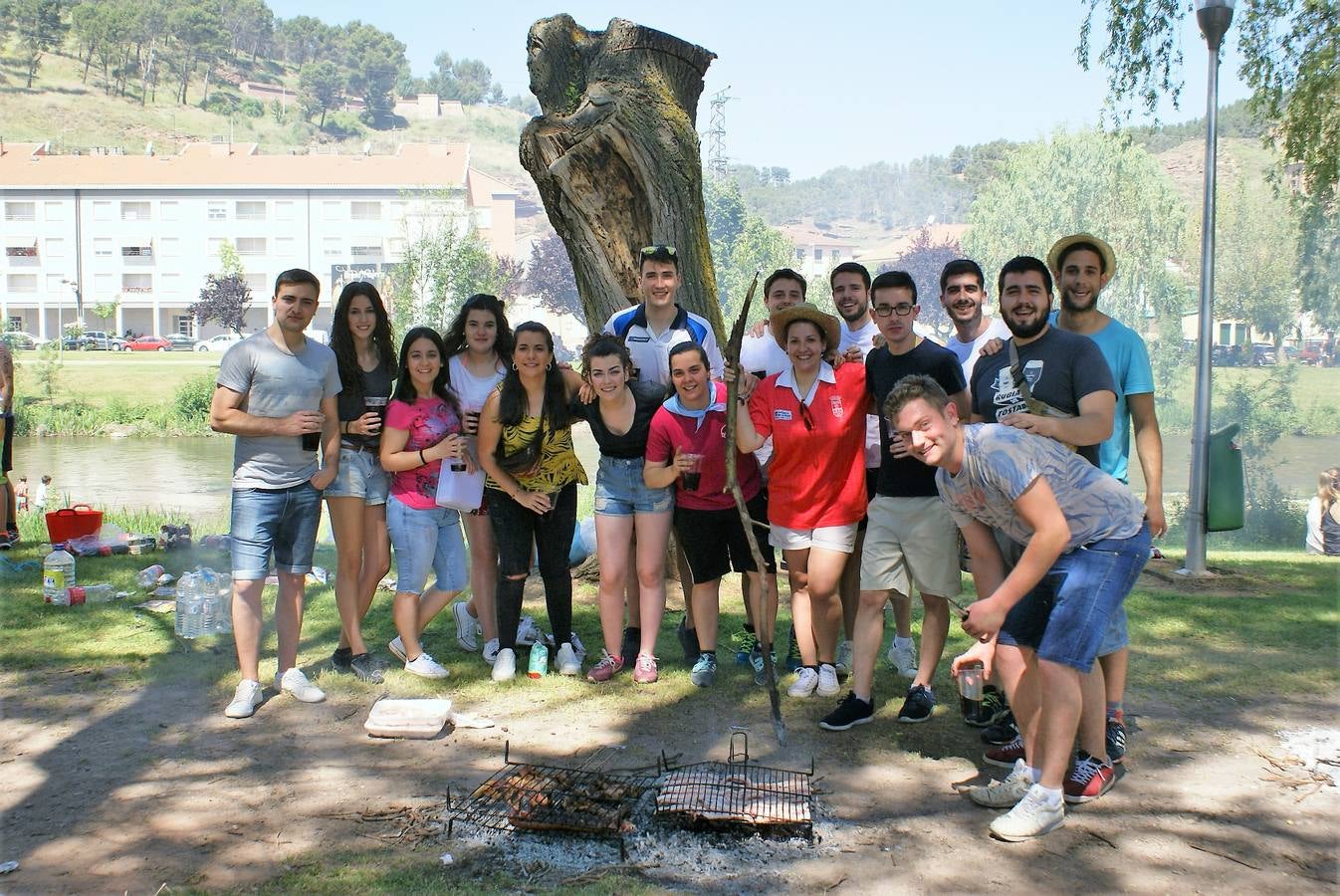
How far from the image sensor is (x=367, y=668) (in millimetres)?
5266

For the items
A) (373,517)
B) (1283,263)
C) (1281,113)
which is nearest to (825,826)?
(373,517)

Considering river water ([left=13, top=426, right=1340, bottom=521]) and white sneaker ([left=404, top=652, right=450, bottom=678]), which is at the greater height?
white sneaker ([left=404, top=652, right=450, bottom=678])

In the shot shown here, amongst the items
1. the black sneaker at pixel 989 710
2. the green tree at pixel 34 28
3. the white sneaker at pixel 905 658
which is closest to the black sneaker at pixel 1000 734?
the black sneaker at pixel 989 710

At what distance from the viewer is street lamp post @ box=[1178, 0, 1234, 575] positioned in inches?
309

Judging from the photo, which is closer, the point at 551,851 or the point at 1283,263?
the point at 551,851

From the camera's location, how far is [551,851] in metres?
3.38

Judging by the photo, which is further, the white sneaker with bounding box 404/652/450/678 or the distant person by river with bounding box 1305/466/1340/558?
the distant person by river with bounding box 1305/466/1340/558

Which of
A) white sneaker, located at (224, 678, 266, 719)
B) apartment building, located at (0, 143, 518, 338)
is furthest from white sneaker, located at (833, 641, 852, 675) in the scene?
apartment building, located at (0, 143, 518, 338)

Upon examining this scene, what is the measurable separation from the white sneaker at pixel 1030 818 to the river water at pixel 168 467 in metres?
15.0

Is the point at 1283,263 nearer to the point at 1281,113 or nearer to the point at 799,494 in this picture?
the point at 1281,113

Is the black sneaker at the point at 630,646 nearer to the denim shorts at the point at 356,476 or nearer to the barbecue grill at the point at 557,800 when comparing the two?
the barbecue grill at the point at 557,800

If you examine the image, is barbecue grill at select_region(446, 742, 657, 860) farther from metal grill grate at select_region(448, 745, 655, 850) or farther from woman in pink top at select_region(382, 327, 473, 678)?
woman in pink top at select_region(382, 327, 473, 678)

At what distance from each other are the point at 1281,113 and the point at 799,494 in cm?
774

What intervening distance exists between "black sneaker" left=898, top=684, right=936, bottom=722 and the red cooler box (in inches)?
259
